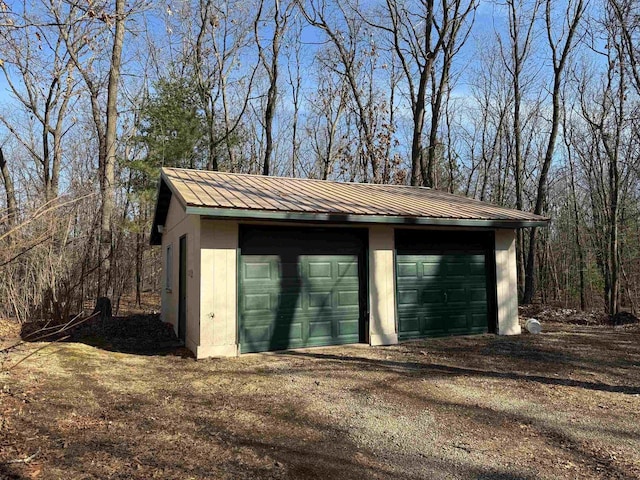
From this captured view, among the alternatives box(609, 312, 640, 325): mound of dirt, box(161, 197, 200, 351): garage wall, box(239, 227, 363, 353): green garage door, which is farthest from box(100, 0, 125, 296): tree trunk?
box(609, 312, 640, 325): mound of dirt

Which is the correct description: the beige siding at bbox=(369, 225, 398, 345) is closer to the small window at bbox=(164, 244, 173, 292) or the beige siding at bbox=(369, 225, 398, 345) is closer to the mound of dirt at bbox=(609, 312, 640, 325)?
the small window at bbox=(164, 244, 173, 292)

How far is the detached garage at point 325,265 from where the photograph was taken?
714cm

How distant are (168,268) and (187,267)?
8.98ft

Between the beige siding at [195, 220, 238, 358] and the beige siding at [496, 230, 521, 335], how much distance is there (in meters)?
5.49

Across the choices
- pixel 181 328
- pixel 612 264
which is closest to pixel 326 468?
pixel 181 328

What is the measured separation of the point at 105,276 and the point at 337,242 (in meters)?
6.91

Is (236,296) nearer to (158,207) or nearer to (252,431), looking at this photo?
(252,431)

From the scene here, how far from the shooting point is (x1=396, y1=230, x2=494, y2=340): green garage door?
8.65 metres

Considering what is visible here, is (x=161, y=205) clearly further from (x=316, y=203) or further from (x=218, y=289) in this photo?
(x=316, y=203)

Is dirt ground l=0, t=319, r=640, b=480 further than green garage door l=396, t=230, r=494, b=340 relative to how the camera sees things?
No

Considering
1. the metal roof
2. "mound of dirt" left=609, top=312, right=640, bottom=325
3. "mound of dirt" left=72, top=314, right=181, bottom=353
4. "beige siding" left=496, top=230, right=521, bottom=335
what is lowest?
"mound of dirt" left=609, top=312, right=640, bottom=325

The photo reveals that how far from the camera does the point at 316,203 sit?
26.1 ft

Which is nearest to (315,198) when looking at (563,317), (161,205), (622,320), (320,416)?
(161,205)

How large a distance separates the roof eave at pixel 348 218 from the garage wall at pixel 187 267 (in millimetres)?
839
